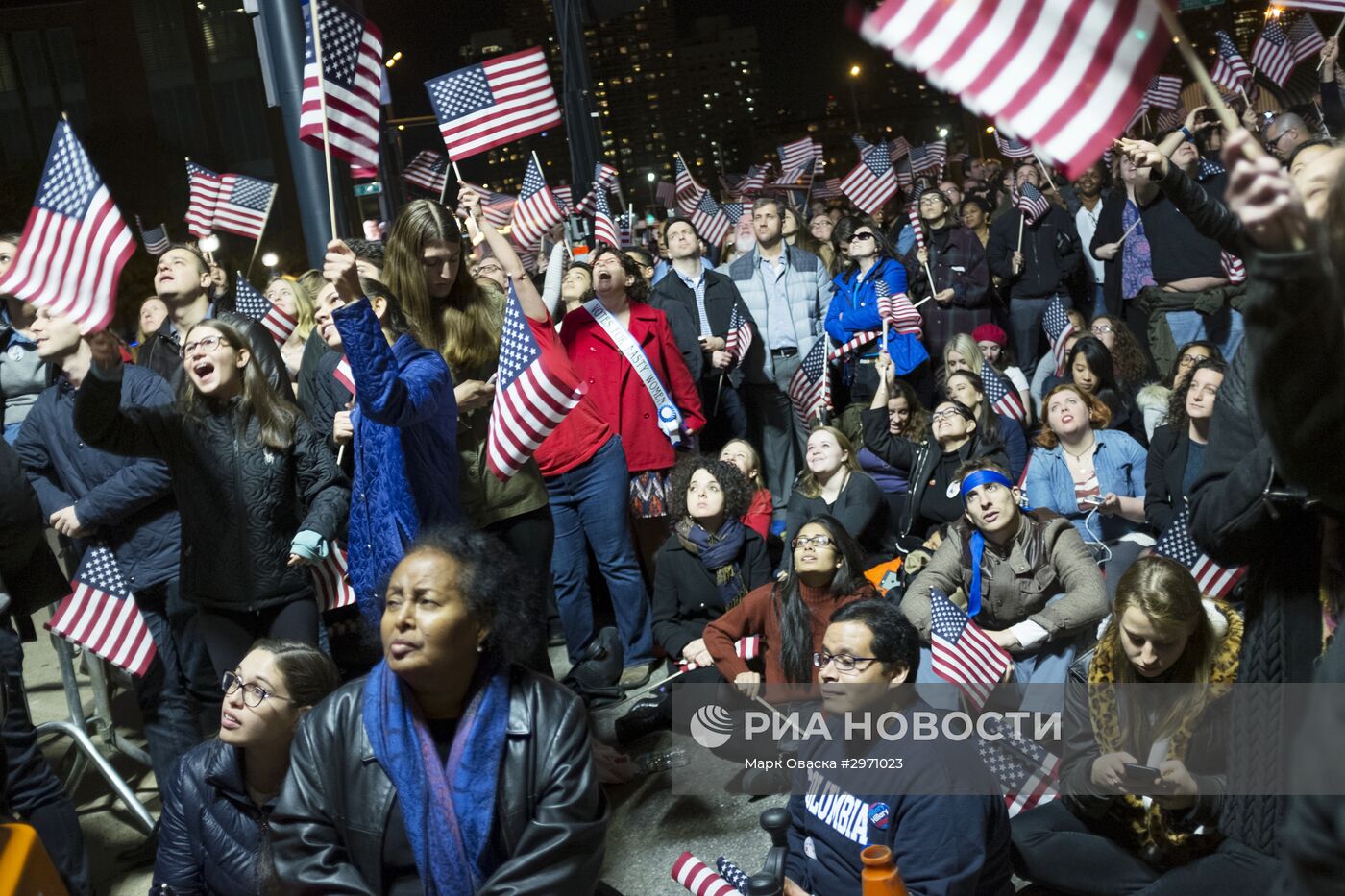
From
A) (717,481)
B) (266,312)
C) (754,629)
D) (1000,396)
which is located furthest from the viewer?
(1000,396)

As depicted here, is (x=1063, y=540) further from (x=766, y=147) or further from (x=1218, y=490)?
(x=766, y=147)

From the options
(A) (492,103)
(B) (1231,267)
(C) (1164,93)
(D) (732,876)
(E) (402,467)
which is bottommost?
(D) (732,876)

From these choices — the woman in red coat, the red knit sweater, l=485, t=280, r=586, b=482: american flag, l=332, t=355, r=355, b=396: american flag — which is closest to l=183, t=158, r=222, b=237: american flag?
the woman in red coat

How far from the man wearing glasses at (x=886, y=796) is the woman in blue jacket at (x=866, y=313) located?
18.8 ft

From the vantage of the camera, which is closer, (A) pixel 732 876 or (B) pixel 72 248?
(A) pixel 732 876

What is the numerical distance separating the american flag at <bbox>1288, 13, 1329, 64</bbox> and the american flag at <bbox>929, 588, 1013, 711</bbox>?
1048cm

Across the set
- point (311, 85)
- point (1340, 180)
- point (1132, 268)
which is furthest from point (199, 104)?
point (1340, 180)

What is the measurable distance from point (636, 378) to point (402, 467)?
323 centimetres

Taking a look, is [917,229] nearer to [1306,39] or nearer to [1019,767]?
[1306,39]

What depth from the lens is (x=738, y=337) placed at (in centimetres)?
889

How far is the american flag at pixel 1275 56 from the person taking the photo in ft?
44.1

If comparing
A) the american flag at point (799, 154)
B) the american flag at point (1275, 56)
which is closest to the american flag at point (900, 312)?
the american flag at point (1275, 56)

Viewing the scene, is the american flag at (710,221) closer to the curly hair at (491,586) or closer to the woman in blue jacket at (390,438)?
the woman in blue jacket at (390,438)

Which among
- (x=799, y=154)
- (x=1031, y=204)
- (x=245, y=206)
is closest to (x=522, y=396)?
(x=245, y=206)
